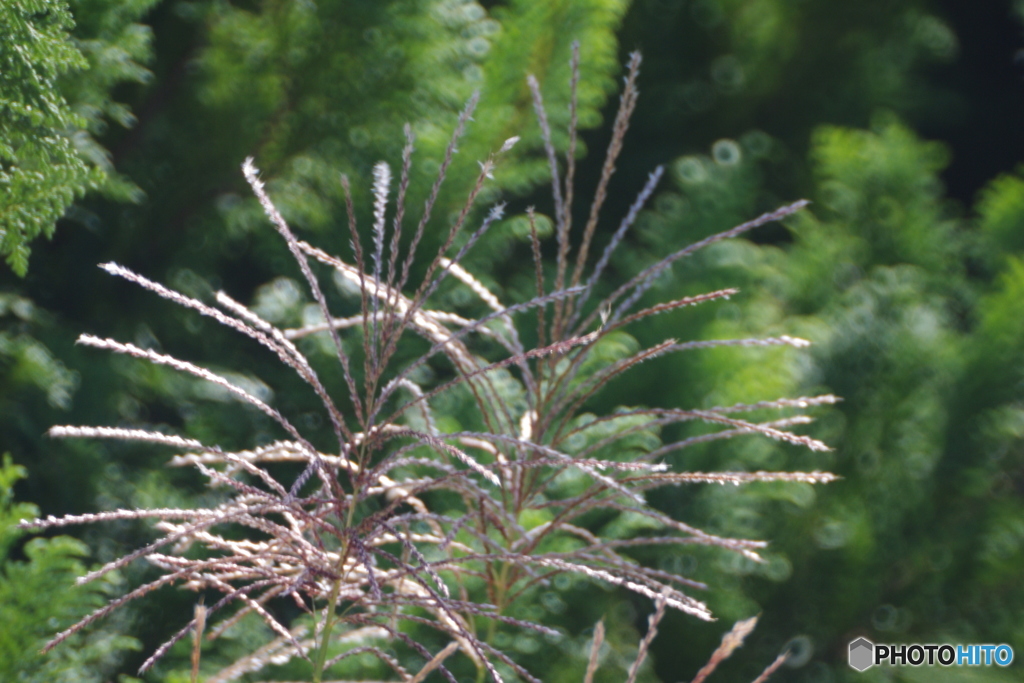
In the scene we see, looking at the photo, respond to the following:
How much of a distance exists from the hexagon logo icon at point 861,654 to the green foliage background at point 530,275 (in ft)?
0.17

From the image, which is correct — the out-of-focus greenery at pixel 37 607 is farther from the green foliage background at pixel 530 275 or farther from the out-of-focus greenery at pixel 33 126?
the out-of-focus greenery at pixel 33 126

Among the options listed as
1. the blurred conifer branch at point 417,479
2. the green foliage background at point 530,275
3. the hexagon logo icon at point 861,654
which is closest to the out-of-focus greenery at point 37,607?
the green foliage background at point 530,275

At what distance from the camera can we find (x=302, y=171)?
42.4 inches

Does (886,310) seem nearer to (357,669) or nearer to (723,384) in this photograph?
(723,384)

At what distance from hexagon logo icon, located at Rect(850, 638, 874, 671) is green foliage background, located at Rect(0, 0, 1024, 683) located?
0.17 ft

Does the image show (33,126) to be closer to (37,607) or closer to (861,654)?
(37,607)

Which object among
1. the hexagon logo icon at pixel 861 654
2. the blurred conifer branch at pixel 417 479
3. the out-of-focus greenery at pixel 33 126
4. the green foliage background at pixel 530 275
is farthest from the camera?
the hexagon logo icon at pixel 861 654

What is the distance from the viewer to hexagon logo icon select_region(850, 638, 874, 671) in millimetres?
1192

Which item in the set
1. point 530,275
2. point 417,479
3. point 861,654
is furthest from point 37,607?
point 861,654

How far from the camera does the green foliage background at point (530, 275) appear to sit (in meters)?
0.85

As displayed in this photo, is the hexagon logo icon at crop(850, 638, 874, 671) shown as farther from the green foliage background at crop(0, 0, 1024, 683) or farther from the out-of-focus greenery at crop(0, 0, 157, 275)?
the out-of-focus greenery at crop(0, 0, 157, 275)

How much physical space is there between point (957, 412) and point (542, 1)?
881 mm

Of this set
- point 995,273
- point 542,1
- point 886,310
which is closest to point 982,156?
point 995,273

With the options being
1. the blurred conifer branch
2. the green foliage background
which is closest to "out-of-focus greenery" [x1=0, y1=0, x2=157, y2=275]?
the green foliage background
